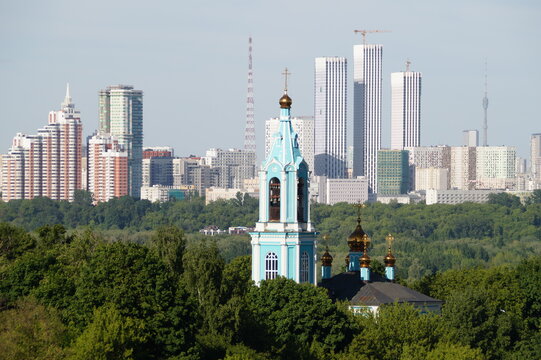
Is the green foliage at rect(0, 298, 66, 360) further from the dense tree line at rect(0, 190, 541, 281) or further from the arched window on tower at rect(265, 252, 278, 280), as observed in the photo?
the dense tree line at rect(0, 190, 541, 281)

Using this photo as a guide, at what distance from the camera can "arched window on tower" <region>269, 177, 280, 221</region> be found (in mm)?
49188

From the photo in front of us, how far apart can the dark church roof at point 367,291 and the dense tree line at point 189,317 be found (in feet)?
4.04

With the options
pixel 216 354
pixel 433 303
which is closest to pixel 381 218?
pixel 433 303

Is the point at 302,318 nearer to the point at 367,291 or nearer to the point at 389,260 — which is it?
the point at 367,291

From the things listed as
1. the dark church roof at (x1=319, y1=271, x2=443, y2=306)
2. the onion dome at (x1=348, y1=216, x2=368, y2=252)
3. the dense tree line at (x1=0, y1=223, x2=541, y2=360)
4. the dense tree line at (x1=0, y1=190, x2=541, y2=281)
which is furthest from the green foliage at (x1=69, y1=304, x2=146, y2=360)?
the dense tree line at (x1=0, y1=190, x2=541, y2=281)

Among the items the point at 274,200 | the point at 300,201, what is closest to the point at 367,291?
the point at 300,201

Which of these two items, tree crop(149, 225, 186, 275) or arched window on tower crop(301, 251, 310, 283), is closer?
tree crop(149, 225, 186, 275)

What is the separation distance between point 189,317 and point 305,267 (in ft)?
28.2

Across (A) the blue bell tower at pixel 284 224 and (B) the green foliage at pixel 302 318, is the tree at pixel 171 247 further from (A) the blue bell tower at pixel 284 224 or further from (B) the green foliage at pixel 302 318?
(A) the blue bell tower at pixel 284 224

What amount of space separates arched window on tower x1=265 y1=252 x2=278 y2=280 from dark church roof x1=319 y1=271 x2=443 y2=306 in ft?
7.01

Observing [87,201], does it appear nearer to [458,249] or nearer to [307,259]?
[458,249]

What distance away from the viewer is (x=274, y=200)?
49250mm

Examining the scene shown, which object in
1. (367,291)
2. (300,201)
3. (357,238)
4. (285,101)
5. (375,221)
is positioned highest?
(285,101)

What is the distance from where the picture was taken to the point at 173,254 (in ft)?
151
